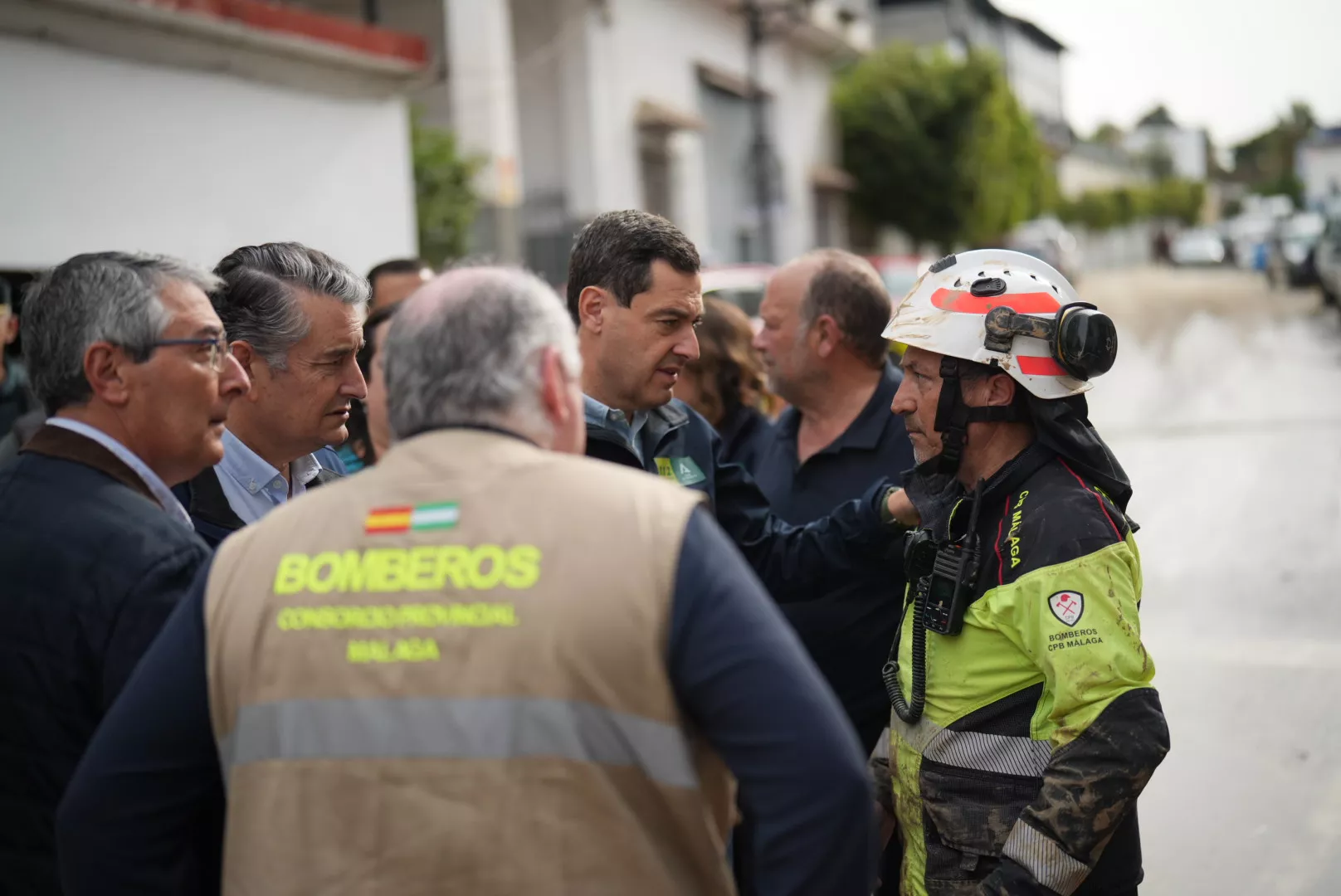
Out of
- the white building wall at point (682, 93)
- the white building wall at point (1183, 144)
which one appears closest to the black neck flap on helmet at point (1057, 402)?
the white building wall at point (682, 93)

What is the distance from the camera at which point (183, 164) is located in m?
10.5

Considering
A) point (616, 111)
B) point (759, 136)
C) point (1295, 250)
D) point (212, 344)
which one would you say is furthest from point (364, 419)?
point (1295, 250)

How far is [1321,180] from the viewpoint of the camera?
3182 inches

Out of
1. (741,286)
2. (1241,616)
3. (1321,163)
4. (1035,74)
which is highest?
(1035,74)

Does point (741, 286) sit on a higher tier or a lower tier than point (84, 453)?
higher

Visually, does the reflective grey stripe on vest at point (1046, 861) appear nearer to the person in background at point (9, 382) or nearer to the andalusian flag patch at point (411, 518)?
the andalusian flag patch at point (411, 518)

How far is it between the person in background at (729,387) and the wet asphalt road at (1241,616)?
217 cm

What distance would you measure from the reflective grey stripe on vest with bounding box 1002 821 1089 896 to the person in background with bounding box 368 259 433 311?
4626mm

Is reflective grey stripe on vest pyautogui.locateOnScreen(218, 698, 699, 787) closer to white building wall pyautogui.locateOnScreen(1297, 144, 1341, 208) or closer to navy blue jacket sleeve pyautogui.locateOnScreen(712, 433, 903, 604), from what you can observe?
navy blue jacket sleeve pyautogui.locateOnScreen(712, 433, 903, 604)

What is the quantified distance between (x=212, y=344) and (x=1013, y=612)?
1.63 meters

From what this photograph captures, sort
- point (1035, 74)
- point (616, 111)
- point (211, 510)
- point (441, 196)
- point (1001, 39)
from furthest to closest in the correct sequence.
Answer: point (1035, 74) → point (1001, 39) → point (616, 111) → point (441, 196) → point (211, 510)

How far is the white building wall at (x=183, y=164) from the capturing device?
9086 millimetres

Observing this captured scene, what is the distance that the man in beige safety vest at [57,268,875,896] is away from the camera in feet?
5.38

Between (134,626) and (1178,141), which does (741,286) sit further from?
(1178,141)
